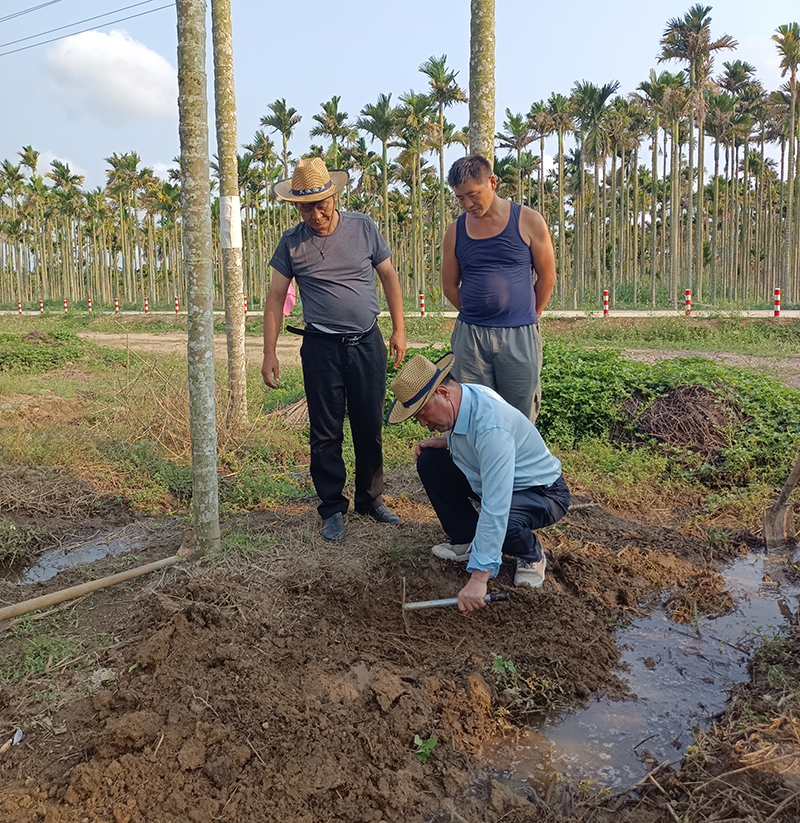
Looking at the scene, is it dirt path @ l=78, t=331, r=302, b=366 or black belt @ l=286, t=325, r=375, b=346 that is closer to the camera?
black belt @ l=286, t=325, r=375, b=346

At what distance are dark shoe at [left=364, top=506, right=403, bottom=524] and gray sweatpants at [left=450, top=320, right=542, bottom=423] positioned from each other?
3.08 feet

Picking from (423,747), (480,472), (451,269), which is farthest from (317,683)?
(451,269)

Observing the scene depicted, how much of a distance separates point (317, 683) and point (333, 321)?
1.99 metres

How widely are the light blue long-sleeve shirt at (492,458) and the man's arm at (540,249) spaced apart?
924mm

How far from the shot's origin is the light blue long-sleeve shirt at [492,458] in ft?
9.46

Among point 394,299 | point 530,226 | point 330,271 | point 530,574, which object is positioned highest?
point 530,226

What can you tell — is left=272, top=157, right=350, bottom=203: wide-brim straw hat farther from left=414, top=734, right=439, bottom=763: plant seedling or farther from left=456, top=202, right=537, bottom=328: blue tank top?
left=414, top=734, right=439, bottom=763: plant seedling

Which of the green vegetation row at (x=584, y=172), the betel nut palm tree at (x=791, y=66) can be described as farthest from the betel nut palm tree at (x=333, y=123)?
the betel nut palm tree at (x=791, y=66)

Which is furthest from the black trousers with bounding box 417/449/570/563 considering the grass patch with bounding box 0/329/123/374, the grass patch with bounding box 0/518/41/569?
the grass patch with bounding box 0/329/123/374

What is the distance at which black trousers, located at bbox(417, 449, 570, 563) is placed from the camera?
3.33 meters

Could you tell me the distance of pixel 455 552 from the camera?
3684 mm

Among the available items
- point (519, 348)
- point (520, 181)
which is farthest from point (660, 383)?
point (520, 181)

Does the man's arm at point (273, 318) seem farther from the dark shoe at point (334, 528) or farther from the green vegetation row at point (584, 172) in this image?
the green vegetation row at point (584, 172)

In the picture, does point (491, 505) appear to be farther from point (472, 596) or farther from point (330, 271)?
point (330, 271)
